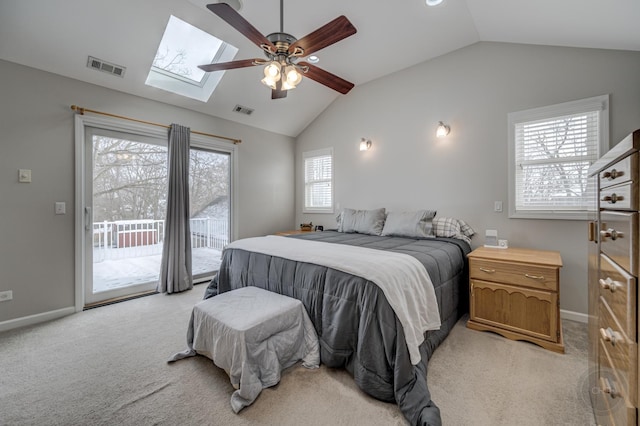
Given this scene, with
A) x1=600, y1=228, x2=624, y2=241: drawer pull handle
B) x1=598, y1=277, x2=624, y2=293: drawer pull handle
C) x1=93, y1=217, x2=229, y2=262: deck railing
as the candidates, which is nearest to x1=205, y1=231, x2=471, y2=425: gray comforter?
x1=598, y1=277, x2=624, y2=293: drawer pull handle

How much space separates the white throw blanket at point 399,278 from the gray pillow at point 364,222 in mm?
1349

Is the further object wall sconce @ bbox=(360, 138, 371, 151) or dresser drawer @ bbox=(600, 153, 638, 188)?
wall sconce @ bbox=(360, 138, 371, 151)

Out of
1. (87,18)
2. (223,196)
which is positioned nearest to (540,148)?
(223,196)

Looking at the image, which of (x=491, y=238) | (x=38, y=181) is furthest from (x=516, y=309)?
(x=38, y=181)

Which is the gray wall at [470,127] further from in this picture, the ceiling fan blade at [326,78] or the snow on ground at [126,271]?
the snow on ground at [126,271]

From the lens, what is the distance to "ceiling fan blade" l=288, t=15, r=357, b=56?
1746 millimetres

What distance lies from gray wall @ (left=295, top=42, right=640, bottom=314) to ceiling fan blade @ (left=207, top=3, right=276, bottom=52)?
8.13 feet

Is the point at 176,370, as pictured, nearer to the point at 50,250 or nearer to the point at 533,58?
the point at 50,250

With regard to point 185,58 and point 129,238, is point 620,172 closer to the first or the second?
point 185,58

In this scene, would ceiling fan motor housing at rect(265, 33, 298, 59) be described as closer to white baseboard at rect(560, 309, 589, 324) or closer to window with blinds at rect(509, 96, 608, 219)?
window with blinds at rect(509, 96, 608, 219)

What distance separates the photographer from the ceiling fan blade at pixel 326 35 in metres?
1.75

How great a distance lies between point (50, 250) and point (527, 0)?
5.04 meters

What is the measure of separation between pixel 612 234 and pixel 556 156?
2.19 metres

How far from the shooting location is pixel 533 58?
2850 millimetres
